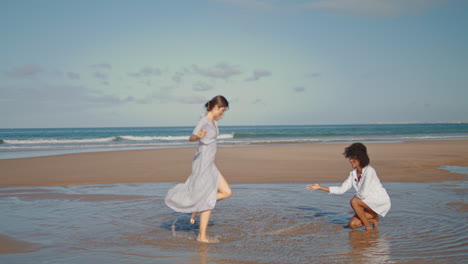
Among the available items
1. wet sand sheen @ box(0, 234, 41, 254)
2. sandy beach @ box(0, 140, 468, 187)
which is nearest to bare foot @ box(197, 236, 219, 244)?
wet sand sheen @ box(0, 234, 41, 254)

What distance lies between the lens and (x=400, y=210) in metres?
6.91

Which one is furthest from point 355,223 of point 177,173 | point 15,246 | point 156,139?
point 156,139

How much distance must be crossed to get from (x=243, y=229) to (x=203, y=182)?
3.63ft

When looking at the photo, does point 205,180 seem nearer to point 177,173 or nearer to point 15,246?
point 15,246

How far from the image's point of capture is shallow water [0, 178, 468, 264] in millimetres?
4516

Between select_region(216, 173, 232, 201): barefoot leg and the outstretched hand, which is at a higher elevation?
the outstretched hand

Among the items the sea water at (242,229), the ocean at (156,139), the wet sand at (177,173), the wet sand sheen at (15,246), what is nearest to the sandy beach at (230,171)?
the wet sand at (177,173)

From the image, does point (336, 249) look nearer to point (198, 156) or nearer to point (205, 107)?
point (198, 156)

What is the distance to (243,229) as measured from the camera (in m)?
5.80

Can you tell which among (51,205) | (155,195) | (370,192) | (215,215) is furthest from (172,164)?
(370,192)

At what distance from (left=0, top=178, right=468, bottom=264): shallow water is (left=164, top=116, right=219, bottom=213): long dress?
49 cm

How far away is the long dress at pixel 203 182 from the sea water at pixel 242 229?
483 millimetres

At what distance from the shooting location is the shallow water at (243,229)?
452 centimetres

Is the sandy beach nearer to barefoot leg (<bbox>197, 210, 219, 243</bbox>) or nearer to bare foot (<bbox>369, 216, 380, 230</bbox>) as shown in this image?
bare foot (<bbox>369, 216, 380, 230</bbox>)
